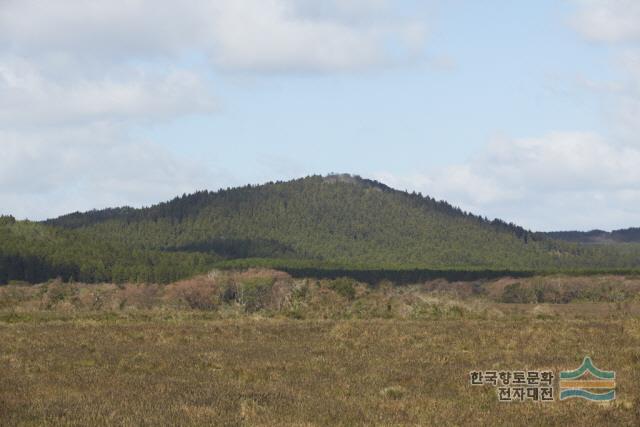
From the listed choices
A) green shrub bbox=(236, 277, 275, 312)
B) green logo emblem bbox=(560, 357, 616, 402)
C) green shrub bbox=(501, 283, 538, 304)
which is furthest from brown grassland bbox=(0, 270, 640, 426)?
green shrub bbox=(501, 283, 538, 304)

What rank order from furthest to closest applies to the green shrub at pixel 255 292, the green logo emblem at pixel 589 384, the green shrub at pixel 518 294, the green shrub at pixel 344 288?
the green shrub at pixel 518 294
the green shrub at pixel 255 292
the green shrub at pixel 344 288
the green logo emblem at pixel 589 384

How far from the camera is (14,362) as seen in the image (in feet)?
86.7

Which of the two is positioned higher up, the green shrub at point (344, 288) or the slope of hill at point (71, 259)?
the slope of hill at point (71, 259)

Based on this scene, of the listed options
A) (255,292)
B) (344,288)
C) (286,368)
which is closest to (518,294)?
(344,288)

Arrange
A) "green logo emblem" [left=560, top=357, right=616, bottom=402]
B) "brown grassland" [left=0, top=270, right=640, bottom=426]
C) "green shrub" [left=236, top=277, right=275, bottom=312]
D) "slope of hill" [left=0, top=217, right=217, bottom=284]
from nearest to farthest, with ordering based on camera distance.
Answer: "brown grassland" [left=0, top=270, right=640, bottom=426] → "green logo emblem" [left=560, top=357, right=616, bottom=402] → "green shrub" [left=236, top=277, right=275, bottom=312] → "slope of hill" [left=0, top=217, right=217, bottom=284]

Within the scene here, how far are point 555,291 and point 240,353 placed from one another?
291 ft

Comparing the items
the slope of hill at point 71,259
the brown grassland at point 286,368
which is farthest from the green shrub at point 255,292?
the slope of hill at point 71,259

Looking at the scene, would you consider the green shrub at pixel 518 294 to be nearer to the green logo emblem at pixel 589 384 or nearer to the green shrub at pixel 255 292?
the green shrub at pixel 255 292

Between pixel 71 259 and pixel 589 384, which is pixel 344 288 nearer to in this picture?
pixel 589 384

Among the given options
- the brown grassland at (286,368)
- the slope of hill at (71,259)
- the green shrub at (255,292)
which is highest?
the slope of hill at (71,259)

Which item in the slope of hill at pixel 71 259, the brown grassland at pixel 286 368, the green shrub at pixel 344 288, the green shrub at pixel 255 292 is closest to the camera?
the brown grassland at pixel 286 368

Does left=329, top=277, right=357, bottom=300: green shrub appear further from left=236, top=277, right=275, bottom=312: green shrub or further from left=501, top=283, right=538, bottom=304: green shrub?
left=501, top=283, right=538, bottom=304: green shrub

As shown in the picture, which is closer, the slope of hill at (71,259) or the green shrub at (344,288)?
the green shrub at (344,288)

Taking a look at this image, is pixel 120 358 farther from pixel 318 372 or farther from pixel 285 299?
pixel 285 299
